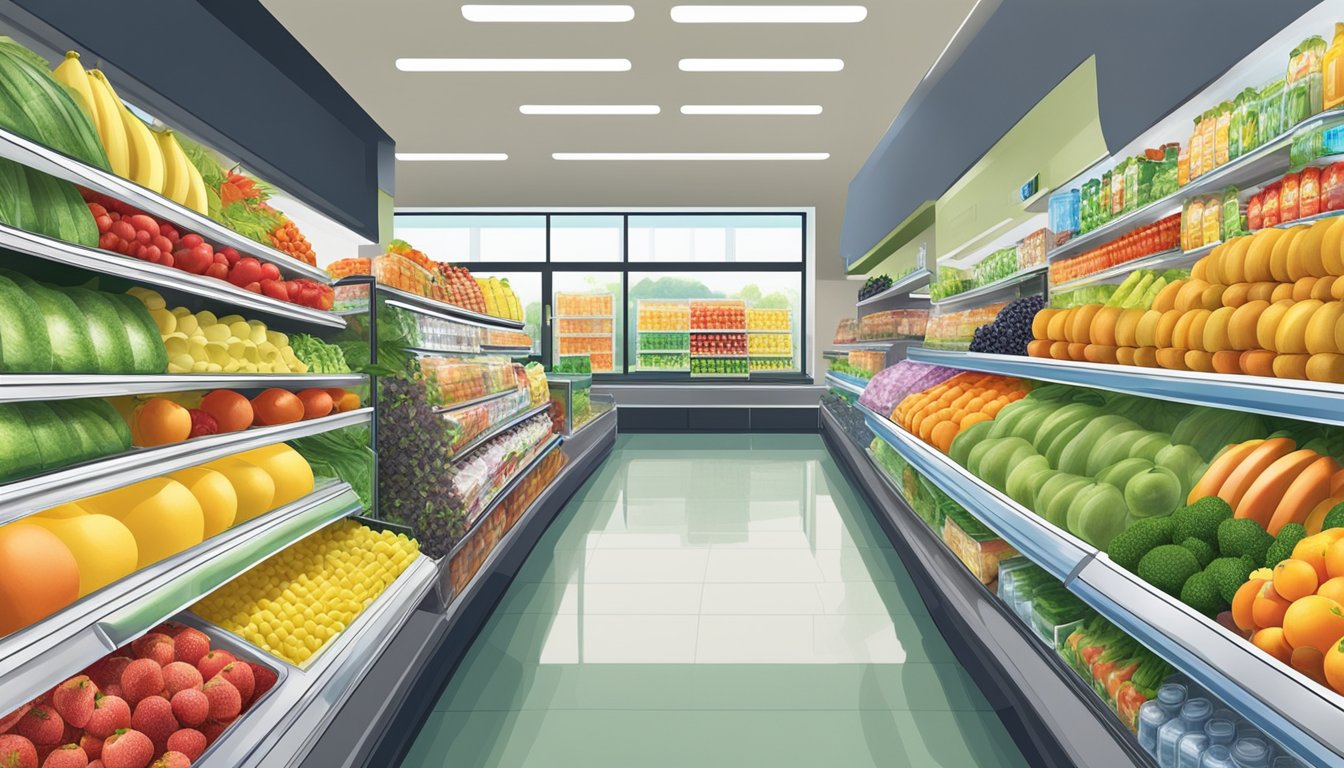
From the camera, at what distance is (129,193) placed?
1.54 metres

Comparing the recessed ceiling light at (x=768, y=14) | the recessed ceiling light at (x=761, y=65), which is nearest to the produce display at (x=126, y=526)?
the recessed ceiling light at (x=768, y=14)

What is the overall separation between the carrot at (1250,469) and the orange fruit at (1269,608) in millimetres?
454

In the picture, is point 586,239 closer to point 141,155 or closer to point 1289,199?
point 141,155

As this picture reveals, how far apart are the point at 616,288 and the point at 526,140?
356 centimetres

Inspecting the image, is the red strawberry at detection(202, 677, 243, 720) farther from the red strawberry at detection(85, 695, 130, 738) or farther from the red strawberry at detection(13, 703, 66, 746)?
the red strawberry at detection(13, 703, 66, 746)

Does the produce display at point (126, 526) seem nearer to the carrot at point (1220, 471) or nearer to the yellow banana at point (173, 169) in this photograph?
the yellow banana at point (173, 169)

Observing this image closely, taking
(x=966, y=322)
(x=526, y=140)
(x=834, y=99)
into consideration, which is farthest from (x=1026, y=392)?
(x=526, y=140)

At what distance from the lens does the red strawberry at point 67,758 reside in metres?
1.20

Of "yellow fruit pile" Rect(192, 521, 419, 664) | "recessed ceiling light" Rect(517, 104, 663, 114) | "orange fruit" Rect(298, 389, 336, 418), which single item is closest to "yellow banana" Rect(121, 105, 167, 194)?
"orange fruit" Rect(298, 389, 336, 418)

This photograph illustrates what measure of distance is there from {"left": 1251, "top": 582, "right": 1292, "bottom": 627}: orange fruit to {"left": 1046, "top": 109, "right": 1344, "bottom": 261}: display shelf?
4.04ft

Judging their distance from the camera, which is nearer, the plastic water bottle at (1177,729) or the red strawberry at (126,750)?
the red strawberry at (126,750)

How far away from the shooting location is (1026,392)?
139 inches

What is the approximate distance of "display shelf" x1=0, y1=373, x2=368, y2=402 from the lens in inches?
45.6

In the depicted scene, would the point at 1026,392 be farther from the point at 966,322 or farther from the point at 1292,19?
the point at 1292,19
